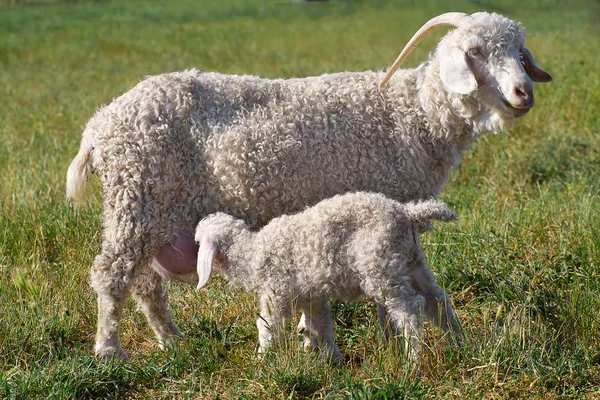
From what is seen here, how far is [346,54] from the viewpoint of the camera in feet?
53.6

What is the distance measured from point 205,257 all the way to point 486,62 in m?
1.83

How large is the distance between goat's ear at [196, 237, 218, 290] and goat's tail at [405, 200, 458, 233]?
948 millimetres

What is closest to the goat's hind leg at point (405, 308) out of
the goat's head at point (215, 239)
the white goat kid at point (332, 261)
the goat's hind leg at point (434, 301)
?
the white goat kid at point (332, 261)

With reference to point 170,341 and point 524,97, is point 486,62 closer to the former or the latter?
point 524,97

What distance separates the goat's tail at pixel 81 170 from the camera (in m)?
4.25

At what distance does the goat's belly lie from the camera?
13.7 ft

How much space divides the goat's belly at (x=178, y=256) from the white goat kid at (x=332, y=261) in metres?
0.22

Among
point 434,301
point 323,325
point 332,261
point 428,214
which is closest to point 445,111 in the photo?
point 428,214

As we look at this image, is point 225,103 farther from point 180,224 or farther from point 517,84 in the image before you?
point 517,84

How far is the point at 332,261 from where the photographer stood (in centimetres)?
369

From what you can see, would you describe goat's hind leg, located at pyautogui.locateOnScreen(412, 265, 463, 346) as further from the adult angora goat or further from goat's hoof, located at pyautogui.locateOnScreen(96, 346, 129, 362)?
goat's hoof, located at pyautogui.locateOnScreen(96, 346, 129, 362)

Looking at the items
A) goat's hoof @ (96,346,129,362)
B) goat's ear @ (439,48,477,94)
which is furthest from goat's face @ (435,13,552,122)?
goat's hoof @ (96,346,129,362)

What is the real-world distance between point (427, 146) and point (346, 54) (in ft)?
39.9

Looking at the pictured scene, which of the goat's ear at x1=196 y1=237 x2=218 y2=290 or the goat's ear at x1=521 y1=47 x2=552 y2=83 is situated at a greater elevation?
the goat's ear at x1=521 y1=47 x2=552 y2=83
